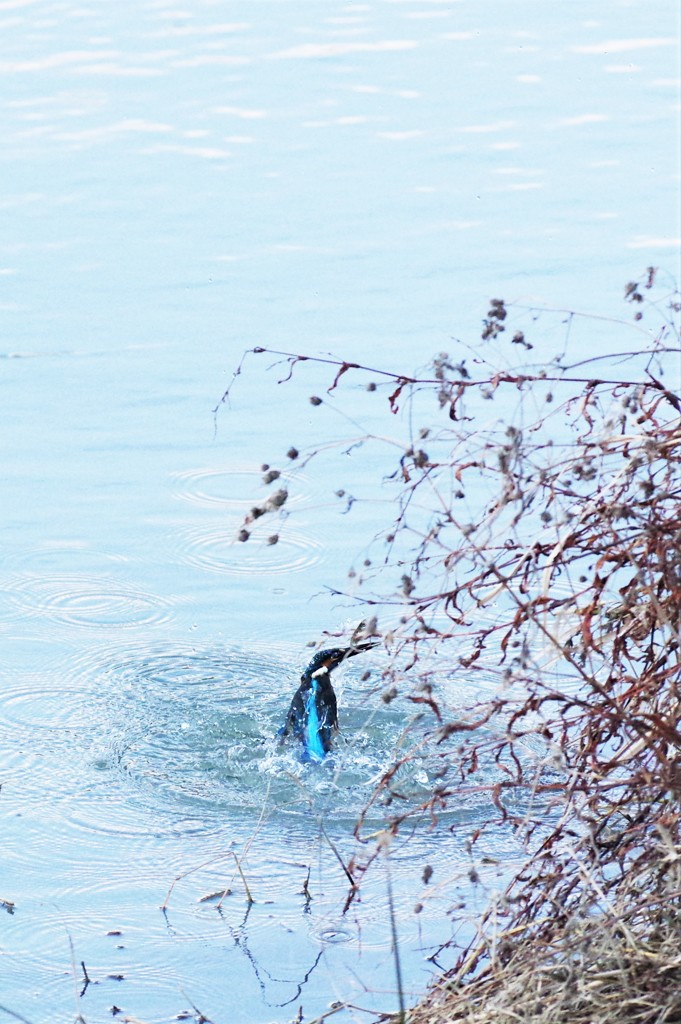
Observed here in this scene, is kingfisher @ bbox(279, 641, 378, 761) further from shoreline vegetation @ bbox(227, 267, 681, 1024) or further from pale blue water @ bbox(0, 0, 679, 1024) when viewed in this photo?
shoreline vegetation @ bbox(227, 267, 681, 1024)

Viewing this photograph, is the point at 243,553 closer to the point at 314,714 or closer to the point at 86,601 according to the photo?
the point at 86,601

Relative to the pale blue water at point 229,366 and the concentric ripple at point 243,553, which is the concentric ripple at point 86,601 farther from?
the concentric ripple at point 243,553

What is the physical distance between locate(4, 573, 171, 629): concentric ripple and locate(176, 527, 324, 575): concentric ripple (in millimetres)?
320

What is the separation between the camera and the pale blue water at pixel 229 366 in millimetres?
4785

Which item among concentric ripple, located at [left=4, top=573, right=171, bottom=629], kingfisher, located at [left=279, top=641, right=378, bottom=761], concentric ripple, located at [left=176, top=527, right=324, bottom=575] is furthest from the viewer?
concentric ripple, located at [left=176, top=527, right=324, bottom=575]

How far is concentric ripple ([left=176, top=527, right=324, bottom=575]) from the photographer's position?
22.5 ft

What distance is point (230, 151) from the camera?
11.1 metres

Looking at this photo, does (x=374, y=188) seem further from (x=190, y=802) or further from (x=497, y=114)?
(x=190, y=802)

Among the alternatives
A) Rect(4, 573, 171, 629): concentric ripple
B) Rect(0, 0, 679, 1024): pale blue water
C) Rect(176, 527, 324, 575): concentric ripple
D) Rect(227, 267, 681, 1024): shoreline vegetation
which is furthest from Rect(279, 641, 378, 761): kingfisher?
Rect(227, 267, 681, 1024): shoreline vegetation

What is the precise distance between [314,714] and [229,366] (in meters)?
2.93

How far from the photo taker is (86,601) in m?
6.60

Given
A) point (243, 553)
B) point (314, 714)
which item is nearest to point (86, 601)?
point (243, 553)

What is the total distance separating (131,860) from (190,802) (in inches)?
15.2

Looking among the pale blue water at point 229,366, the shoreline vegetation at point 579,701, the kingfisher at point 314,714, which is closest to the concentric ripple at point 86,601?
the pale blue water at point 229,366
